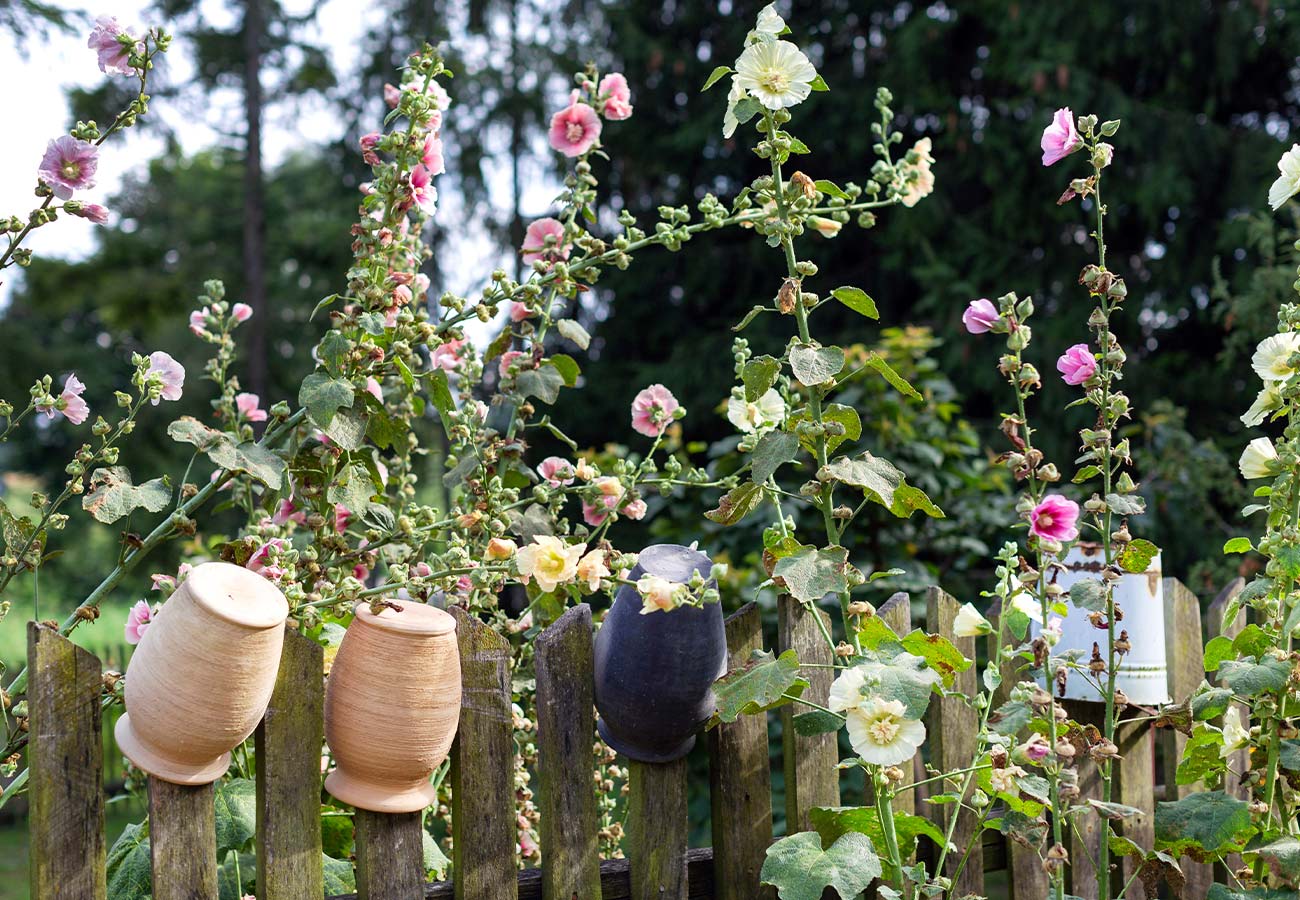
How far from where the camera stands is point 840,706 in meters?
1.23

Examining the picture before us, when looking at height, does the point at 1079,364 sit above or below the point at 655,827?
above

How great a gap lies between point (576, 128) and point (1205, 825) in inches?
52.4

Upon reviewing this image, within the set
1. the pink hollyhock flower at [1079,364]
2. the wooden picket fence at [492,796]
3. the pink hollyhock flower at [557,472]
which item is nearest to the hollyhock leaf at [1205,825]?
the wooden picket fence at [492,796]

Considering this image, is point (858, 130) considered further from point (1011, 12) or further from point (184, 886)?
point (184, 886)

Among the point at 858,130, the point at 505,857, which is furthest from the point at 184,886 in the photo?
the point at 858,130

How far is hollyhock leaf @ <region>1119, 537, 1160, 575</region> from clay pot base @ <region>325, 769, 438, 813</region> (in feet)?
3.03

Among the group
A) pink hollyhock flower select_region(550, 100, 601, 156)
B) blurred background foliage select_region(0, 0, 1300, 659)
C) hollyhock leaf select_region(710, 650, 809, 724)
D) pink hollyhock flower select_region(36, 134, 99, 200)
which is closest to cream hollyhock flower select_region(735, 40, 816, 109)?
pink hollyhock flower select_region(550, 100, 601, 156)

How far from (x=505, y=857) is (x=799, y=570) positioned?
49cm

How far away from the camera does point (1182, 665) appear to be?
2.05 meters

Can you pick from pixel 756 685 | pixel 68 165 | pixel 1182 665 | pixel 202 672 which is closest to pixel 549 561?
pixel 756 685

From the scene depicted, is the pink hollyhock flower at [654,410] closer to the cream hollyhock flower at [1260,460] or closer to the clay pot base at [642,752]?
the clay pot base at [642,752]

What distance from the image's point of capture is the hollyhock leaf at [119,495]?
50.4 inches

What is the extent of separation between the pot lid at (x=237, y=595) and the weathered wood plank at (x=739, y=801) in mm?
628

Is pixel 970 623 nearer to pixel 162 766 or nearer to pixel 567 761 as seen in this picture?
pixel 567 761
